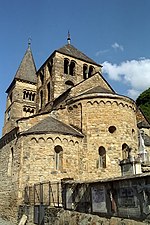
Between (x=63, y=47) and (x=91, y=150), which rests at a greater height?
(x=63, y=47)

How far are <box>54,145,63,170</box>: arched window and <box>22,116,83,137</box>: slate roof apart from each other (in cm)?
119

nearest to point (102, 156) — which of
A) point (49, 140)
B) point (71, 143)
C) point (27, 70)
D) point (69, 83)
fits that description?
point (71, 143)

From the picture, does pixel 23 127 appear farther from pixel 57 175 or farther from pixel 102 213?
pixel 102 213

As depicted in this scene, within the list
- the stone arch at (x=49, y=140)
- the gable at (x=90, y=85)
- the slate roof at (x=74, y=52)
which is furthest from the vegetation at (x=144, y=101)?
the stone arch at (x=49, y=140)

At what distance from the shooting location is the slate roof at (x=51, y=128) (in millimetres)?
16848

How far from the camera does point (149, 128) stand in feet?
95.9

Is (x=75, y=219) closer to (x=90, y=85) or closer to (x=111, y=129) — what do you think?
(x=111, y=129)

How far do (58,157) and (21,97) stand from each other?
67.3 ft

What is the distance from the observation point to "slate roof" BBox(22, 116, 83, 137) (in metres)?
16.8

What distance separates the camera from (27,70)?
3856cm

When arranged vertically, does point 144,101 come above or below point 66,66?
above

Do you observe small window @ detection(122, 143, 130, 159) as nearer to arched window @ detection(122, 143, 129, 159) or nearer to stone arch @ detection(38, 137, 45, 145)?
arched window @ detection(122, 143, 129, 159)

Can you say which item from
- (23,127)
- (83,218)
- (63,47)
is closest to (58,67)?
(63,47)

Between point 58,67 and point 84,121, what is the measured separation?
36.6 ft
